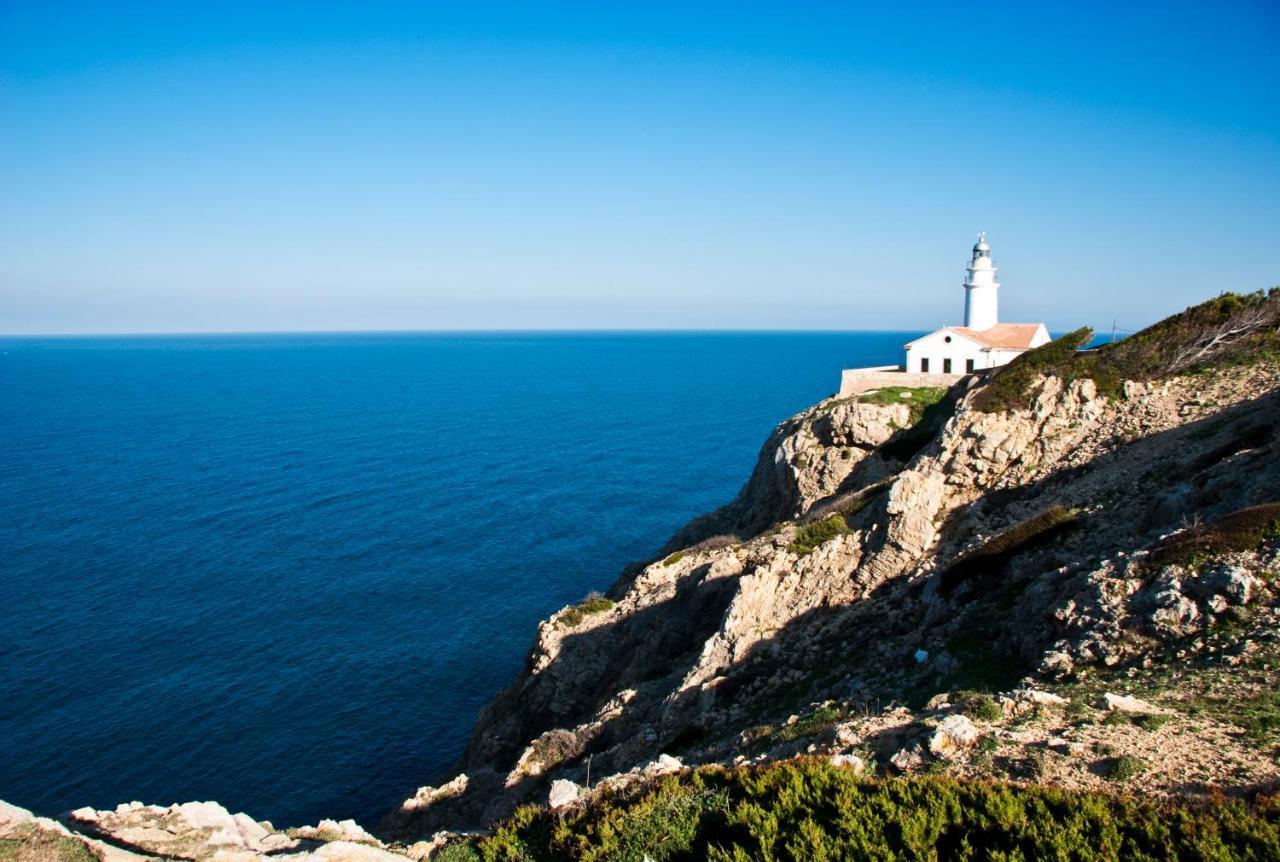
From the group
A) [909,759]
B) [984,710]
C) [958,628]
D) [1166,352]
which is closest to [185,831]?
[909,759]

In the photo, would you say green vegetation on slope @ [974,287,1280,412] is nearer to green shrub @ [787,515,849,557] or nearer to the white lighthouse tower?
green shrub @ [787,515,849,557]

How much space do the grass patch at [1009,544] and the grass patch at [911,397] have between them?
61.0 feet

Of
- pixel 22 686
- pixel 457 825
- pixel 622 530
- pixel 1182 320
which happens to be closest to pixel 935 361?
pixel 1182 320

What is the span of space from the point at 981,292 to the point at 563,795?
5764 centimetres

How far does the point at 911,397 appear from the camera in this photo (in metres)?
45.8

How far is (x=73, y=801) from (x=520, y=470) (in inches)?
2152

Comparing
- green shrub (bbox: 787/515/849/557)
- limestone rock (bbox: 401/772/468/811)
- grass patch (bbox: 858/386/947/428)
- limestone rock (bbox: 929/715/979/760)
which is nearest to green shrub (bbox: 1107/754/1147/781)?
limestone rock (bbox: 929/715/979/760)

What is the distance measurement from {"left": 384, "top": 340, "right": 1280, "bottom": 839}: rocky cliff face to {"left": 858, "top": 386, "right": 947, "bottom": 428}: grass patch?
21.6ft

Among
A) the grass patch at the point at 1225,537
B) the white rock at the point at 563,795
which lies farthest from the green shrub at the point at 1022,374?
the white rock at the point at 563,795

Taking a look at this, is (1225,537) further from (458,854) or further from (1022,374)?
(458,854)

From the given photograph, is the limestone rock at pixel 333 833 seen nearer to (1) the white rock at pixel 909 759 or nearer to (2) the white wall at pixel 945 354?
(1) the white rock at pixel 909 759

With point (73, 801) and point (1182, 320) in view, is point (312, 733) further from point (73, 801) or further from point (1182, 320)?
point (1182, 320)

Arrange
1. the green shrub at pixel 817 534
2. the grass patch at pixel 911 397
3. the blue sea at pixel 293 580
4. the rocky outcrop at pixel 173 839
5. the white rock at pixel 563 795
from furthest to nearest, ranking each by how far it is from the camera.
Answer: the grass patch at pixel 911 397
the blue sea at pixel 293 580
the green shrub at pixel 817 534
the white rock at pixel 563 795
the rocky outcrop at pixel 173 839

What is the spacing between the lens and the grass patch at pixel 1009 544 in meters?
23.6
